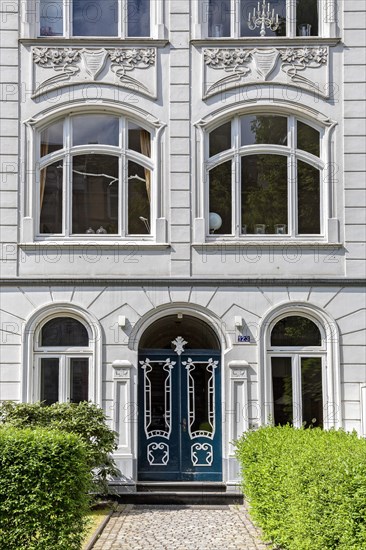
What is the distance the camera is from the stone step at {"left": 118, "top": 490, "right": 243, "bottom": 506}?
1427 cm

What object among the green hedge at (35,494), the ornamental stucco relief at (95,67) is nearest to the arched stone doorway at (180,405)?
the ornamental stucco relief at (95,67)

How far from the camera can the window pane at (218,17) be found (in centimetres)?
1584

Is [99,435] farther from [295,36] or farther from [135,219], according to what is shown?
[295,36]

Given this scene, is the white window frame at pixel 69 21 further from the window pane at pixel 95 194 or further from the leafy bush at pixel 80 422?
the leafy bush at pixel 80 422

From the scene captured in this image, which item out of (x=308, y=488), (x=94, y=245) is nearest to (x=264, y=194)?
(x=94, y=245)

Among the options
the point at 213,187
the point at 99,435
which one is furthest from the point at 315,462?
the point at 213,187

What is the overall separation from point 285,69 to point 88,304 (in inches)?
227

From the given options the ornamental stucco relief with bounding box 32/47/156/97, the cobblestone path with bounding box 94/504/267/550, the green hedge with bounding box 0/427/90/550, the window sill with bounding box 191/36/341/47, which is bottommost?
the cobblestone path with bounding box 94/504/267/550

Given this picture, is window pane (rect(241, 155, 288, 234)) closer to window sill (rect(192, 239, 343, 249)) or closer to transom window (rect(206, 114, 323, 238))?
transom window (rect(206, 114, 323, 238))

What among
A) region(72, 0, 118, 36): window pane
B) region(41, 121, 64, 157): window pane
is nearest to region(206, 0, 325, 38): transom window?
region(72, 0, 118, 36): window pane

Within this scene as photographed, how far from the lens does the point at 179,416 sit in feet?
49.5

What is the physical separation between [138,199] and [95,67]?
260cm

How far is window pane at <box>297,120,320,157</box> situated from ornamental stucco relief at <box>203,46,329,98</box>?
70 centimetres

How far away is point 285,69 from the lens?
15.5m
